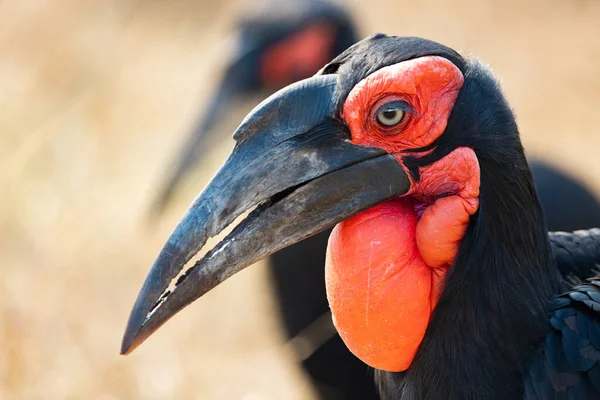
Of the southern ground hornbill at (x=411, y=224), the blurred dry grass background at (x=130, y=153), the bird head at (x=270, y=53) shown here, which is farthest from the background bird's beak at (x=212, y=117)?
the southern ground hornbill at (x=411, y=224)

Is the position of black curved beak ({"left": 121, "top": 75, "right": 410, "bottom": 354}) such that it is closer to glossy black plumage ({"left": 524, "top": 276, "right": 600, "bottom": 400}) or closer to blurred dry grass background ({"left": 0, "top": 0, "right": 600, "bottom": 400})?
glossy black plumage ({"left": 524, "top": 276, "right": 600, "bottom": 400})

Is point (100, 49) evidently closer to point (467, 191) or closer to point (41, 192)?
point (41, 192)

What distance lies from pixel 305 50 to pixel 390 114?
211cm

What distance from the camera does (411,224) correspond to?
2.22 m

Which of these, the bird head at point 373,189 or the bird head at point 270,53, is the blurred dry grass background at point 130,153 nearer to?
the bird head at point 270,53

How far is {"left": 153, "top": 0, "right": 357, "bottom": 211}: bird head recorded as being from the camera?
419 centimetres

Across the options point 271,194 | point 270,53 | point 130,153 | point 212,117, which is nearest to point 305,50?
point 270,53

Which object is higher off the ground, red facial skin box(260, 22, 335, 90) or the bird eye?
red facial skin box(260, 22, 335, 90)

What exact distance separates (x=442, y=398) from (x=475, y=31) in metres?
5.92

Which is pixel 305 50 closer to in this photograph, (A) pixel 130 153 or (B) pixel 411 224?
(B) pixel 411 224

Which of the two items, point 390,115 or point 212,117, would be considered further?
point 212,117

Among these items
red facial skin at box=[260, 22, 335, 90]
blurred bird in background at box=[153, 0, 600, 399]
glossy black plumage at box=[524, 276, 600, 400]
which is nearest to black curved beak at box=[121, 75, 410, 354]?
glossy black plumage at box=[524, 276, 600, 400]

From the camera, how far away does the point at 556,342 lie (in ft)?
7.06

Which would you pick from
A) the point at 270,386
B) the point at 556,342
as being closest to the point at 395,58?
the point at 556,342
